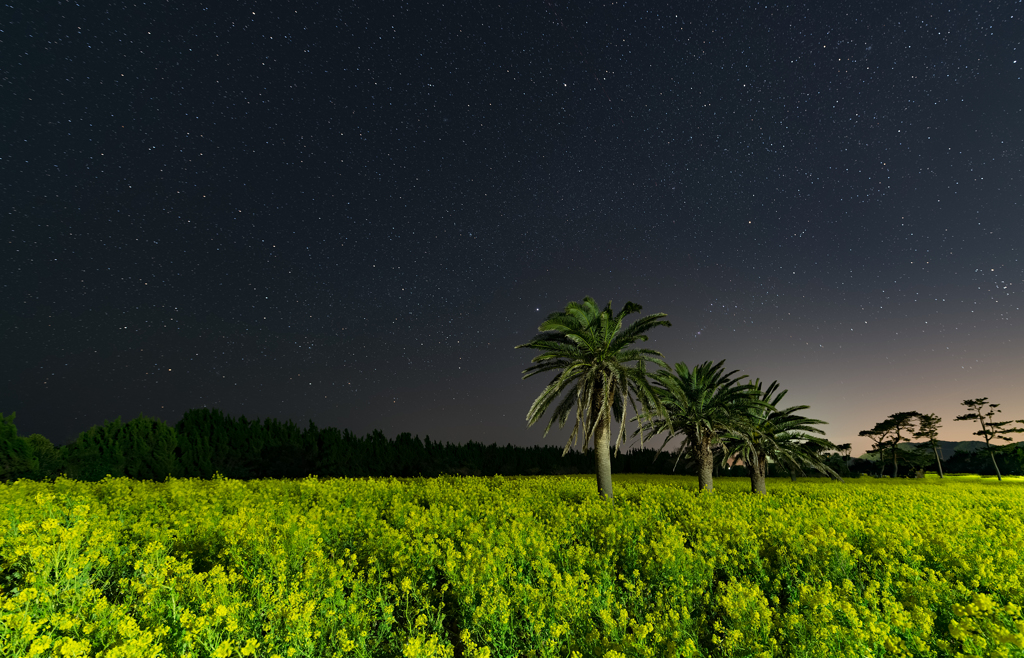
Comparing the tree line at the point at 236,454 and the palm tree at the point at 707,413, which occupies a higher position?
the palm tree at the point at 707,413

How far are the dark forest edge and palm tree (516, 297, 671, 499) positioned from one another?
24.7ft

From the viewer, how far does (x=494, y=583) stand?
18.0ft

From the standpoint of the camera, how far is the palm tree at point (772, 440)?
20.9m

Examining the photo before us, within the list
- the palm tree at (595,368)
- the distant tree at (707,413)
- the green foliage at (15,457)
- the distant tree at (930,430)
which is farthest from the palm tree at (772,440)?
the distant tree at (930,430)

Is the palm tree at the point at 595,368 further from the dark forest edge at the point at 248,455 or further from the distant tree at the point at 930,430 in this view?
the distant tree at the point at 930,430

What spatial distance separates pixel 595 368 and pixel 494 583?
43.7ft

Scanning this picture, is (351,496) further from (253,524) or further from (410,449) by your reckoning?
(410,449)

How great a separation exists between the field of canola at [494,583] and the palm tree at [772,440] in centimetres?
981

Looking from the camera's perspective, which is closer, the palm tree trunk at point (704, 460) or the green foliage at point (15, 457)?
the green foliage at point (15, 457)

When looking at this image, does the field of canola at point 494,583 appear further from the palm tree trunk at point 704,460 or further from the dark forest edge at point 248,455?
the dark forest edge at point 248,455

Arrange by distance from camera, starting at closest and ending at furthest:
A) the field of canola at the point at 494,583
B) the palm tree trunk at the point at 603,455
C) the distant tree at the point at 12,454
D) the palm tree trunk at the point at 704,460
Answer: the field of canola at the point at 494,583, the palm tree trunk at the point at 603,455, the distant tree at the point at 12,454, the palm tree trunk at the point at 704,460

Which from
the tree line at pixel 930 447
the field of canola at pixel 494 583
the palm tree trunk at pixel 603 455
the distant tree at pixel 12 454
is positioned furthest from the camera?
the tree line at pixel 930 447

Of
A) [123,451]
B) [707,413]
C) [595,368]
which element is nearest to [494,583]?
[595,368]

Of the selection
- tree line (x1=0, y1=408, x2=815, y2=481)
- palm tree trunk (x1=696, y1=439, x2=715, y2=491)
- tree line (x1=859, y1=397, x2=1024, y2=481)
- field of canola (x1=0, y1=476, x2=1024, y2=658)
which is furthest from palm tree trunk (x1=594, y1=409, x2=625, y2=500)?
tree line (x1=859, y1=397, x2=1024, y2=481)
